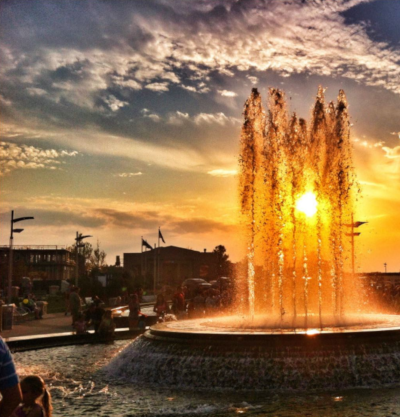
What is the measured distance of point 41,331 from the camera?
22359 mm

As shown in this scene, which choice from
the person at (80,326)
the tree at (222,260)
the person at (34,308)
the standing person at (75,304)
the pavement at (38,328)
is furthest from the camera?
the tree at (222,260)

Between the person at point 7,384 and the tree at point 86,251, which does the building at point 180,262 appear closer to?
the tree at point 86,251

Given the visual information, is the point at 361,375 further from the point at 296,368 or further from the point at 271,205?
the point at 271,205

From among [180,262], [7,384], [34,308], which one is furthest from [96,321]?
[180,262]

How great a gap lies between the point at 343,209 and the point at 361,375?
1679cm

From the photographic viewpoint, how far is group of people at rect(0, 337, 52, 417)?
426 centimetres

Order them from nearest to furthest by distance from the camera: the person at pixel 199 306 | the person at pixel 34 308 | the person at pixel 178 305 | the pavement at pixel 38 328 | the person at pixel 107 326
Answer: the person at pixel 107 326
the pavement at pixel 38 328
the person at pixel 199 306
the person at pixel 178 305
the person at pixel 34 308

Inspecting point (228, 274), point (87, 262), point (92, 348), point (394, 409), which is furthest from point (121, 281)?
point (87, 262)

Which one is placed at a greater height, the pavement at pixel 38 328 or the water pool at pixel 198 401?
the pavement at pixel 38 328

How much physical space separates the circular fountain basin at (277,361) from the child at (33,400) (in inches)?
246

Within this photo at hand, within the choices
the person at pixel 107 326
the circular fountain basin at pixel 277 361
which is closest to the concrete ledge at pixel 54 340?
the person at pixel 107 326

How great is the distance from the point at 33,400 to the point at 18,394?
78 cm

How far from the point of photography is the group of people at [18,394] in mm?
4262

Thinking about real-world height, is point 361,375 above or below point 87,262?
below
